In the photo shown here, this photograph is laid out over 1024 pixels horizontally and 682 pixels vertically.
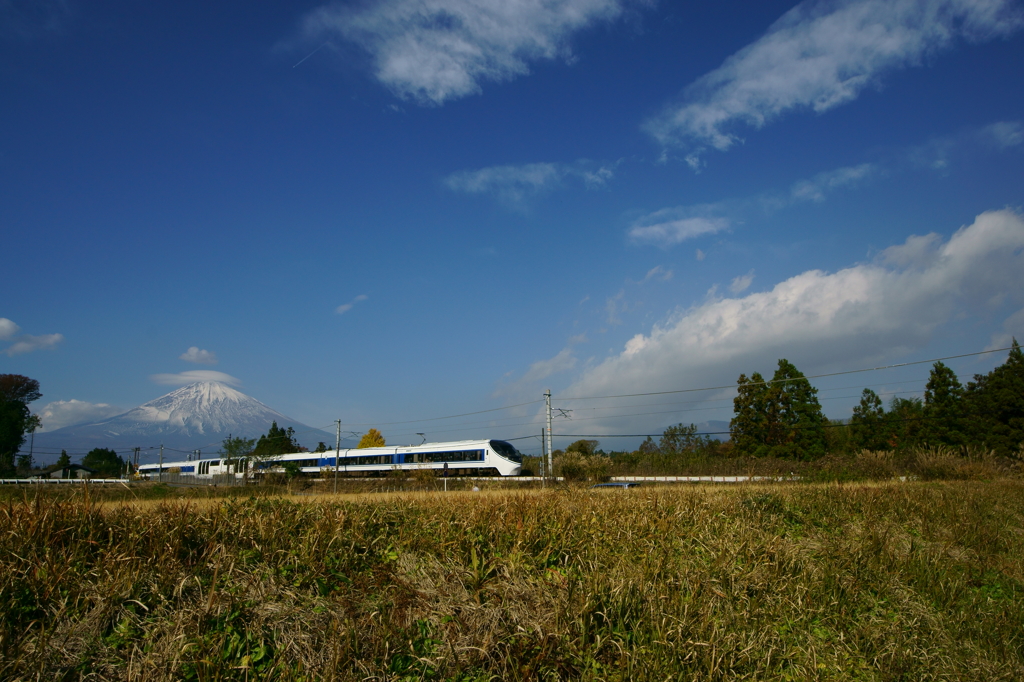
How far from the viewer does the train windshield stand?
1597 inches

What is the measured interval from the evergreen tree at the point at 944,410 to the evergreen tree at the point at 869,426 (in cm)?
526

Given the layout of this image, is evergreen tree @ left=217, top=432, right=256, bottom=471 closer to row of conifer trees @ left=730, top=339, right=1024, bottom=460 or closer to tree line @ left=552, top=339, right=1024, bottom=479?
tree line @ left=552, top=339, right=1024, bottom=479

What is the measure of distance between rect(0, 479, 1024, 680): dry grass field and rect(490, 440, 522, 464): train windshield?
31.5 meters

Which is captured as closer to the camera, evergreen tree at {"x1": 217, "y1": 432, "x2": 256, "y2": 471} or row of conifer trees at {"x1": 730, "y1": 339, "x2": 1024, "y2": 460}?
row of conifer trees at {"x1": 730, "y1": 339, "x2": 1024, "y2": 460}

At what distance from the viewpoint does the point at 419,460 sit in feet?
139

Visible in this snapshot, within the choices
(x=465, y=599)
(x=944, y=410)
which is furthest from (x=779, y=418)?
(x=465, y=599)

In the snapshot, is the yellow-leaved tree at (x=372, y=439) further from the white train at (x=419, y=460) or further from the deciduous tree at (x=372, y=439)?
the white train at (x=419, y=460)

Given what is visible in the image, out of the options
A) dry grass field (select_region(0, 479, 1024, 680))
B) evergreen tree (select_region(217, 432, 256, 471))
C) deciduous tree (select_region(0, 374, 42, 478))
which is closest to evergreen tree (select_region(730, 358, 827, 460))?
dry grass field (select_region(0, 479, 1024, 680))

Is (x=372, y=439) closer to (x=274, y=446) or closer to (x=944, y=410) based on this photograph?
(x=274, y=446)

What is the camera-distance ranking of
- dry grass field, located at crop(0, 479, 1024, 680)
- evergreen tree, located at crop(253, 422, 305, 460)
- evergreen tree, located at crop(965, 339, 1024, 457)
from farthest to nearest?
evergreen tree, located at crop(253, 422, 305, 460) < evergreen tree, located at crop(965, 339, 1024, 457) < dry grass field, located at crop(0, 479, 1024, 680)

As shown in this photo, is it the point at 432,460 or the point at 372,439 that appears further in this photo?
the point at 372,439

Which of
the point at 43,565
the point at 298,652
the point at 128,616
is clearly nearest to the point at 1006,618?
the point at 298,652

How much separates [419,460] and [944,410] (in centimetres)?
4351

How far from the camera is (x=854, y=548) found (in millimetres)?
9156
